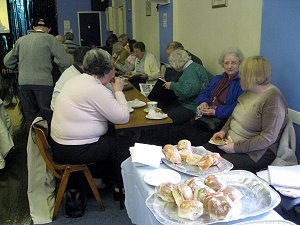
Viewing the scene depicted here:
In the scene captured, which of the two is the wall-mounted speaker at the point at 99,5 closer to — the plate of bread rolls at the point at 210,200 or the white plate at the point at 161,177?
the white plate at the point at 161,177

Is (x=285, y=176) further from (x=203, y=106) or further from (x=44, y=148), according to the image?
(x=44, y=148)

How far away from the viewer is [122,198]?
233cm

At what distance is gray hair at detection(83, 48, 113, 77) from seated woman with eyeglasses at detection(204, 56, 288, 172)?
0.86 metres

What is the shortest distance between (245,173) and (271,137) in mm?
659

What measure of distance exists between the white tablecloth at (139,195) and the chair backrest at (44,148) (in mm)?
696

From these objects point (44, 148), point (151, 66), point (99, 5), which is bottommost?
point (44, 148)

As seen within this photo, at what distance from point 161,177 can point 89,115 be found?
92 cm

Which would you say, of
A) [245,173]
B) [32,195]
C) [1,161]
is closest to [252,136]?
[245,173]

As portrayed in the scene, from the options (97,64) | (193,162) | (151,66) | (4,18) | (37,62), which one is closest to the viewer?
(193,162)

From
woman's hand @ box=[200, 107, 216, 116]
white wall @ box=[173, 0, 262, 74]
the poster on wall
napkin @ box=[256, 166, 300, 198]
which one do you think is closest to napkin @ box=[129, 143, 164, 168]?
napkin @ box=[256, 166, 300, 198]

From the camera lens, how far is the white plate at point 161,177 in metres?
1.24

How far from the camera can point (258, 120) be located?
191 centimetres

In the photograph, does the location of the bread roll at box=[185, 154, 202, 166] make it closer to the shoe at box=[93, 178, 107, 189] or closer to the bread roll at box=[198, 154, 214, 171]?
the bread roll at box=[198, 154, 214, 171]

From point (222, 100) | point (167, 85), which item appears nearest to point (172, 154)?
point (222, 100)
